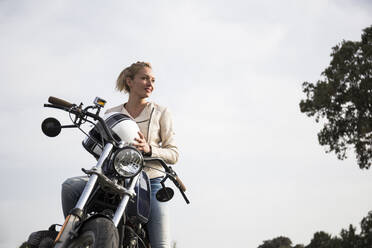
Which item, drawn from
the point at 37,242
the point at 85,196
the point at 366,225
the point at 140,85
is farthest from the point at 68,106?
the point at 366,225

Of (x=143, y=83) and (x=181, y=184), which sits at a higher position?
(x=143, y=83)

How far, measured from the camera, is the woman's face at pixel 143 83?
3.88m

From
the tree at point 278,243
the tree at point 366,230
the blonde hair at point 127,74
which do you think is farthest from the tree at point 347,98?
the tree at point 278,243

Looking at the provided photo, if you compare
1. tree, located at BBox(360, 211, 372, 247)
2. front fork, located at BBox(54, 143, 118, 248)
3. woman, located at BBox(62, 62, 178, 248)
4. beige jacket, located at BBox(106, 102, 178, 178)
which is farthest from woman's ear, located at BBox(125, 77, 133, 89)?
tree, located at BBox(360, 211, 372, 247)

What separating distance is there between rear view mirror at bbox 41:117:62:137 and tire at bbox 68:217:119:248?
28.5 inches

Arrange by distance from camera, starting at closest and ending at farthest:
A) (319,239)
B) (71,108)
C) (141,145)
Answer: (71,108), (141,145), (319,239)

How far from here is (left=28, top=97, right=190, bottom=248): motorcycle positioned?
2.24m

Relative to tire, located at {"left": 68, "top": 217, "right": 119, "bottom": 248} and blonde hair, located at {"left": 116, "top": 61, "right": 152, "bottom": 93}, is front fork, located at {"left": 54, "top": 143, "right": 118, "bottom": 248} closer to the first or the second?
tire, located at {"left": 68, "top": 217, "right": 119, "bottom": 248}

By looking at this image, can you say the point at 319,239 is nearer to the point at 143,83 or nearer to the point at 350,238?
the point at 350,238

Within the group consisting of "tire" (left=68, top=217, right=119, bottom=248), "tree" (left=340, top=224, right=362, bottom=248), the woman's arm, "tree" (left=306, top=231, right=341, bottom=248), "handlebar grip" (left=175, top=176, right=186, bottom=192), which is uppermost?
"tree" (left=306, top=231, right=341, bottom=248)

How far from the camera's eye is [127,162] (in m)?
2.57

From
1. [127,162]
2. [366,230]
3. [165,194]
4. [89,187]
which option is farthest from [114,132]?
[366,230]

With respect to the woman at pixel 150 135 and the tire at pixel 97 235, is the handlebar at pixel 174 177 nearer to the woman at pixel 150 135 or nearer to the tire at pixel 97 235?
the woman at pixel 150 135

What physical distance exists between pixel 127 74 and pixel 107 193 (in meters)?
1.73
